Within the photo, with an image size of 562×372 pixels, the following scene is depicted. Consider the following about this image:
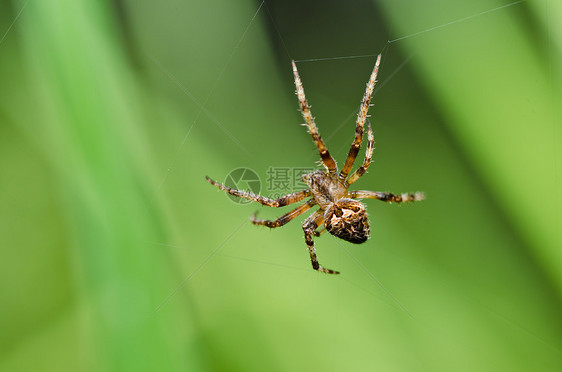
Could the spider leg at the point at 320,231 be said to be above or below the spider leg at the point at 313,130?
below

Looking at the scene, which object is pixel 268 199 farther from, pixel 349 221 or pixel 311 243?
pixel 349 221

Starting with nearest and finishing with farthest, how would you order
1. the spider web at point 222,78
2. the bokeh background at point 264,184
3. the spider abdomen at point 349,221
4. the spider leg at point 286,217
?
the bokeh background at point 264,184
the spider abdomen at point 349,221
the spider web at point 222,78
the spider leg at point 286,217

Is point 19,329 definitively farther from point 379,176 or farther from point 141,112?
point 379,176

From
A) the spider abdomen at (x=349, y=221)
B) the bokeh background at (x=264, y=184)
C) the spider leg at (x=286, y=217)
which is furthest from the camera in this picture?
the spider leg at (x=286, y=217)

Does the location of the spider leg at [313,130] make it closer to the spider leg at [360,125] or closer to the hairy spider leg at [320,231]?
the spider leg at [360,125]

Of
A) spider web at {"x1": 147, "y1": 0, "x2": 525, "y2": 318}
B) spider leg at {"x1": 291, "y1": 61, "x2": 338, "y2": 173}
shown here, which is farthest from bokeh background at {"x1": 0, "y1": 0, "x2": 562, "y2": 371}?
spider leg at {"x1": 291, "y1": 61, "x2": 338, "y2": 173}

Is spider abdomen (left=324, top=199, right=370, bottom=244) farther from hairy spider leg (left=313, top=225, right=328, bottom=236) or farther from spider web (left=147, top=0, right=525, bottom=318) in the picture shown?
spider web (left=147, top=0, right=525, bottom=318)

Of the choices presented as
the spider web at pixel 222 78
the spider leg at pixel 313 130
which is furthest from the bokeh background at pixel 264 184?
the spider leg at pixel 313 130

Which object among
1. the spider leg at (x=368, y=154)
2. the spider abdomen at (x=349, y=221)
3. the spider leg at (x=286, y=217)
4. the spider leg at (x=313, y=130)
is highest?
the spider leg at (x=313, y=130)
